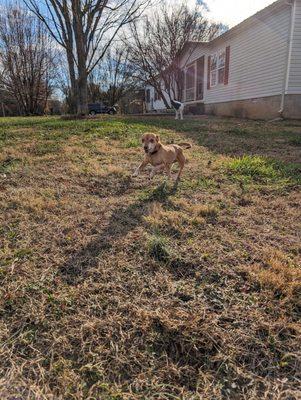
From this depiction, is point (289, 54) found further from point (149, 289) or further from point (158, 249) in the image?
point (149, 289)

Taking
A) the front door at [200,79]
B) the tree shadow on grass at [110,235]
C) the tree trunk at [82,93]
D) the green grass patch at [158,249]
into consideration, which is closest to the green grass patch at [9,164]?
the tree shadow on grass at [110,235]

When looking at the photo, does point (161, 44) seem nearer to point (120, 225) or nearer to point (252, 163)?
point (252, 163)

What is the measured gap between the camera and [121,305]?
5.81ft

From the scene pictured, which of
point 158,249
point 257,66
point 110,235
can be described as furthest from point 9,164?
point 257,66

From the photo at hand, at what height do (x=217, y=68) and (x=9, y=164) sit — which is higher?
(x=217, y=68)

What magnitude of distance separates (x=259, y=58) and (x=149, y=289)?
37.9ft

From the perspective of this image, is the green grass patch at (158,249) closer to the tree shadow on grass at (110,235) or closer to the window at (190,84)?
the tree shadow on grass at (110,235)

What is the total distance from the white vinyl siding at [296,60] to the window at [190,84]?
9450 mm

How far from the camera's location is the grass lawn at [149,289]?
139cm

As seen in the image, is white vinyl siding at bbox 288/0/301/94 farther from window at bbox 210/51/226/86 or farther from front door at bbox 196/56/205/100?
front door at bbox 196/56/205/100

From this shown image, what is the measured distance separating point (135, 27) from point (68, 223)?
59.7 feet

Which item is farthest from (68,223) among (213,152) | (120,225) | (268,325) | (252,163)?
(213,152)

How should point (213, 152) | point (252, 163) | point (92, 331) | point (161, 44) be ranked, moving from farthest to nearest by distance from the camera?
1. point (161, 44)
2. point (213, 152)
3. point (252, 163)
4. point (92, 331)

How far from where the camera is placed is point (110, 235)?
2.53 meters
